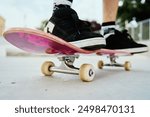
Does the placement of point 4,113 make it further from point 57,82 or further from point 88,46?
point 88,46

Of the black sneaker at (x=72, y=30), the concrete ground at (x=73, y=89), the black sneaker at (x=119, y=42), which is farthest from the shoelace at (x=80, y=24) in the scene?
the black sneaker at (x=119, y=42)

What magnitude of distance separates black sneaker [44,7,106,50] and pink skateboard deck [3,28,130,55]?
39mm

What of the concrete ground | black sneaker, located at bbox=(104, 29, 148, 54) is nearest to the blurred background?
black sneaker, located at bbox=(104, 29, 148, 54)

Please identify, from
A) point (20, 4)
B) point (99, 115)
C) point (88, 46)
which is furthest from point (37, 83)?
point (20, 4)

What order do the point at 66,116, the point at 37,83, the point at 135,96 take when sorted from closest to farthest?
the point at 66,116
the point at 135,96
the point at 37,83

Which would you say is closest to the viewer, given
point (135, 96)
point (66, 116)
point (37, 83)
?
point (66, 116)

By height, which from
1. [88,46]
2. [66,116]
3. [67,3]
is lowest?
[66,116]

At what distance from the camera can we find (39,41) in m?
1.20

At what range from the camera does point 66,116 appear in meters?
0.75

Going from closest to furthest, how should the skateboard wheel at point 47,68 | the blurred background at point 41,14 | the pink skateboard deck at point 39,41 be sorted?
the pink skateboard deck at point 39,41, the skateboard wheel at point 47,68, the blurred background at point 41,14

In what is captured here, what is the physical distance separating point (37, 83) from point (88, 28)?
1.22 feet

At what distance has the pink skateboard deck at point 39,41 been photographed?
114cm

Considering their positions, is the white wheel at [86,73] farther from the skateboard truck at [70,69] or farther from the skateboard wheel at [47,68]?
the skateboard wheel at [47,68]

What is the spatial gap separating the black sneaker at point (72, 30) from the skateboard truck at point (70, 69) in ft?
0.35
